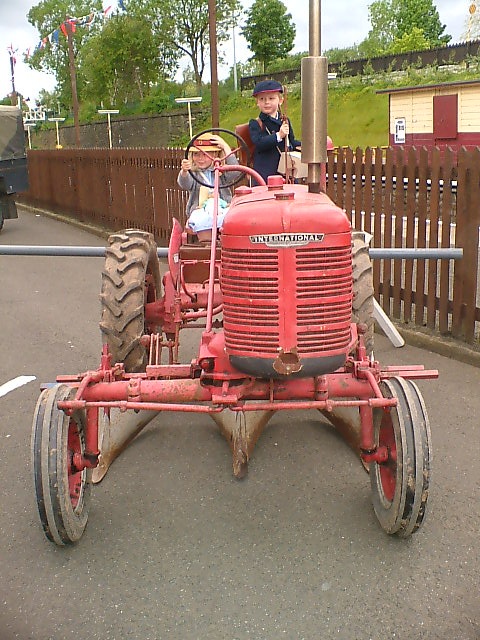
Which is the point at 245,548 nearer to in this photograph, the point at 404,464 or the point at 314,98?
the point at 404,464

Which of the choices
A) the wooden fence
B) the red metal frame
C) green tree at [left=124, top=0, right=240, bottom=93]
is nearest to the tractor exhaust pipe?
the red metal frame

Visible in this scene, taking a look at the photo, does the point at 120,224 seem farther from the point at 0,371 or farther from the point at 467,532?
the point at 467,532

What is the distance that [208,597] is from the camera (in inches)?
115

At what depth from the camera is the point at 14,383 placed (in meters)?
5.58

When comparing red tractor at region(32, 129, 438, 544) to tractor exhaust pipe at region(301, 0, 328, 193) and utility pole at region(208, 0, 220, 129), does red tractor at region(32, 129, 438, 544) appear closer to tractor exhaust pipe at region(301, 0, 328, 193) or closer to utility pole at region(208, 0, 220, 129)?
tractor exhaust pipe at region(301, 0, 328, 193)

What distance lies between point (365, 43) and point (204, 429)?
7067 cm

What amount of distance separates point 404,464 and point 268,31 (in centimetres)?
6796

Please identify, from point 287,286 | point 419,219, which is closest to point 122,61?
point 419,219

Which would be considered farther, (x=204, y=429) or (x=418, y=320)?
(x=418, y=320)

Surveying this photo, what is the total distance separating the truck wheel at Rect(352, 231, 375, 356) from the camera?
174 inches

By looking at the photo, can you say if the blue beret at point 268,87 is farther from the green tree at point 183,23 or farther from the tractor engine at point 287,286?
the green tree at point 183,23

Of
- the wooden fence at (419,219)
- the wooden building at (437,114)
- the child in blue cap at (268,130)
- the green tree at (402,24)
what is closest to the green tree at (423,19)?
the green tree at (402,24)

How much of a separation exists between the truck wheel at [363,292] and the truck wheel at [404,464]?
111cm

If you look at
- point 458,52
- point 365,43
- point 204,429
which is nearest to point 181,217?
point 204,429
